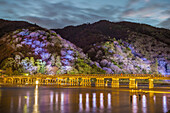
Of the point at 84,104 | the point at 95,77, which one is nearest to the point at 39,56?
the point at 95,77

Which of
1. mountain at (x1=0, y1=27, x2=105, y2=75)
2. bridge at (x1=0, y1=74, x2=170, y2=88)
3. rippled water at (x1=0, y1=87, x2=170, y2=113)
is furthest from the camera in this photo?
mountain at (x1=0, y1=27, x2=105, y2=75)

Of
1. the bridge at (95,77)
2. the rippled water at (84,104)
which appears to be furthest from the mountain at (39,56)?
the rippled water at (84,104)

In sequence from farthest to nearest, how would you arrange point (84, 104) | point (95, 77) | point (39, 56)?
point (39, 56) < point (95, 77) < point (84, 104)

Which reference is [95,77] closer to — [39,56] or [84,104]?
[84,104]

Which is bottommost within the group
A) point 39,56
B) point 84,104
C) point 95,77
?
point 84,104

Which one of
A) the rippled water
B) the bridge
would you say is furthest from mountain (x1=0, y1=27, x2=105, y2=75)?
the rippled water

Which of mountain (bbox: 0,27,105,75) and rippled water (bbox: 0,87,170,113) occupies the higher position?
mountain (bbox: 0,27,105,75)

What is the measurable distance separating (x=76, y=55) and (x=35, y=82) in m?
52.4

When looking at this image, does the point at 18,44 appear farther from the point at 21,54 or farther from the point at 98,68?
the point at 98,68

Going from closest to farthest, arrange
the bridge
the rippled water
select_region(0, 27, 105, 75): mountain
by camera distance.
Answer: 1. the rippled water
2. the bridge
3. select_region(0, 27, 105, 75): mountain

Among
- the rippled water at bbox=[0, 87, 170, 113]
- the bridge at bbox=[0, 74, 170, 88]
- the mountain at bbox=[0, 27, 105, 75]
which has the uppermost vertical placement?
the mountain at bbox=[0, 27, 105, 75]

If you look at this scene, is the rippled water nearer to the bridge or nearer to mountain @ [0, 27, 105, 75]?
the bridge

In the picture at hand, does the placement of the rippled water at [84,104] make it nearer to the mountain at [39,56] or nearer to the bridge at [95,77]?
the bridge at [95,77]

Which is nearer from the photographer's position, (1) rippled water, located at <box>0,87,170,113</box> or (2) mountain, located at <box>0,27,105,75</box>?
(1) rippled water, located at <box>0,87,170,113</box>
